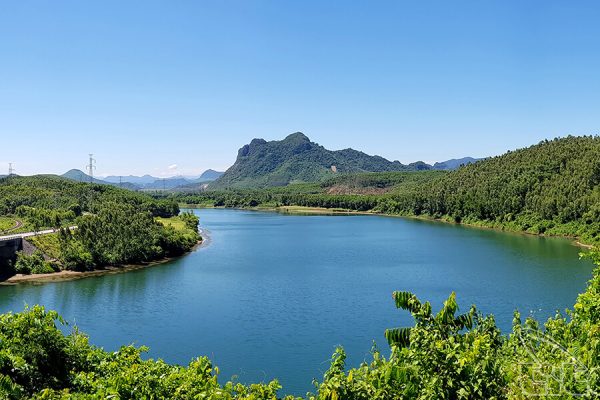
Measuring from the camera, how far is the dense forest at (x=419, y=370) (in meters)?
7.62

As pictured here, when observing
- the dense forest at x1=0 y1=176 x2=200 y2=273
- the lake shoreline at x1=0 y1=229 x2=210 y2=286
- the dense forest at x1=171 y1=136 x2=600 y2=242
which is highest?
the dense forest at x1=171 y1=136 x2=600 y2=242

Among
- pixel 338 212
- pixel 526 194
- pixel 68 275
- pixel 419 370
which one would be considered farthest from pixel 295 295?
pixel 338 212

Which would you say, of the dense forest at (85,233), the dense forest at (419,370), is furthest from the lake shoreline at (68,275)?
the dense forest at (419,370)

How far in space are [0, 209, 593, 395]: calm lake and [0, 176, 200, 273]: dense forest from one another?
398cm

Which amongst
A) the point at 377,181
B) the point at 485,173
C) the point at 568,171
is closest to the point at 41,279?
the point at 568,171

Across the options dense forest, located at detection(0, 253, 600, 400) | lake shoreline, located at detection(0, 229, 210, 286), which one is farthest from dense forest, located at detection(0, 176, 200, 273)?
dense forest, located at detection(0, 253, 600, 400)

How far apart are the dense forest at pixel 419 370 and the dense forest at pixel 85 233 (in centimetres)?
4712

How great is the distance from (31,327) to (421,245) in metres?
64.8

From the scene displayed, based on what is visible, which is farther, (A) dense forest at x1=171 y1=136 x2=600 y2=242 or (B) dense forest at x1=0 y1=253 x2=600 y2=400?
(A) dense forest at x1=171 y1=136 x2=600 y2=242

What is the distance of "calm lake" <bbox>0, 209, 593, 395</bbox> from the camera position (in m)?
30.5

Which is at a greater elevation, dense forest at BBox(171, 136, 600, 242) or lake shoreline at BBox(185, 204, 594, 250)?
dense forest at BBox(171, 136, 600, 242)

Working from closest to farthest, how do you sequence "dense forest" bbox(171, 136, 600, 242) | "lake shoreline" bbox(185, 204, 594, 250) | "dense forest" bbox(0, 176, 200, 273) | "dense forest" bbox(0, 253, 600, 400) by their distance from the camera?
"dense forest" bbox(0, 253, 600, 400) → "dense forest" bbox(0, 176, 200, 273) → "dense forest" bbox(171, 136, 600, 242) → "lake shoreline" bbox(185, 204, 594, 250)

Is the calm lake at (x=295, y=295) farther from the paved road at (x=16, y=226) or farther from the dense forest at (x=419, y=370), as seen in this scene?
the paved road at (x=16, y=226)

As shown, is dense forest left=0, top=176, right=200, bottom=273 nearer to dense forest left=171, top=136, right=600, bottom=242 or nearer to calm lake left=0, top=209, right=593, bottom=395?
calm lake left=0, top=209, right=593, bottom=395
